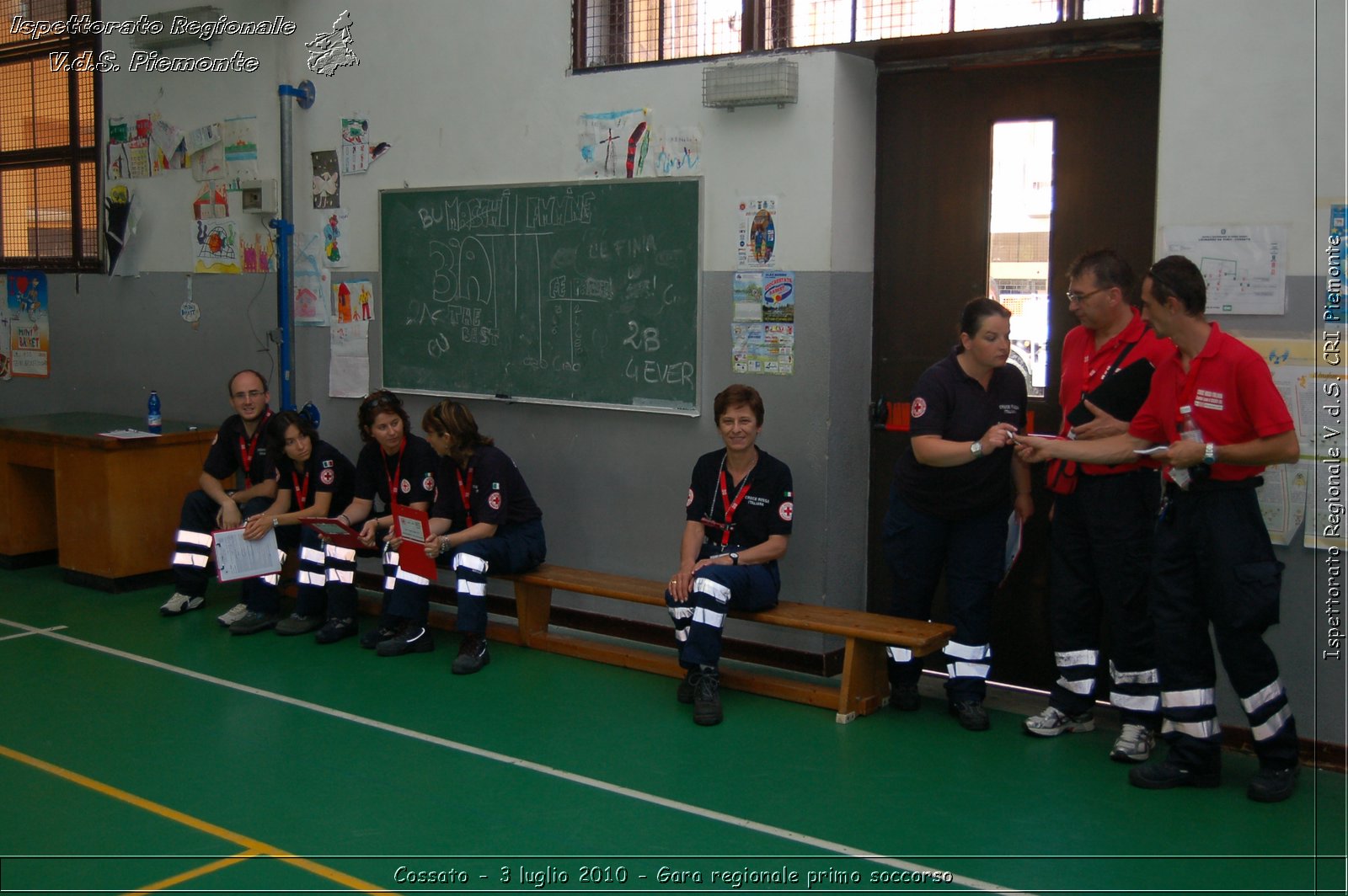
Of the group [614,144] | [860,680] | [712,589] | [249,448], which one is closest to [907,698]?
[860,680]

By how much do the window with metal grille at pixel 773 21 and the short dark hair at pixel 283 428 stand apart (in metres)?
2.30

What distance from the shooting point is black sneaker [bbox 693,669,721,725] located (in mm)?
5094

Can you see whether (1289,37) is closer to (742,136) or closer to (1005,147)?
(1005,147)

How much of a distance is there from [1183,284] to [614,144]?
2.99 meters

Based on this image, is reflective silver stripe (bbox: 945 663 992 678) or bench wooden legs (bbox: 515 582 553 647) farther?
bench wooden legs (bbox: 515 582 553 647)

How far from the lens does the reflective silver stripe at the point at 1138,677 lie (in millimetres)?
4660

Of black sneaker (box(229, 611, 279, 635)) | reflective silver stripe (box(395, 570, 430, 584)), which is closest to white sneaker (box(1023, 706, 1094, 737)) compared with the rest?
reflective silver stripe (box(395, 570, 430, 584))

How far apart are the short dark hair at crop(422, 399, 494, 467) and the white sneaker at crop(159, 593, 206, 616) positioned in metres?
1.90

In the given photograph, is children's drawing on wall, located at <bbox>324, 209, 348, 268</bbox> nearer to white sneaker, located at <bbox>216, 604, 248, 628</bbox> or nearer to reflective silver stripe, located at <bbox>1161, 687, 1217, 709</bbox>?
white sneaker, located at <bbox>216, 604, 248, 628</bbox>

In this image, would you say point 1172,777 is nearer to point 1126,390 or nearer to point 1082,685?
point 1082,685

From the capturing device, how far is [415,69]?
6949mm

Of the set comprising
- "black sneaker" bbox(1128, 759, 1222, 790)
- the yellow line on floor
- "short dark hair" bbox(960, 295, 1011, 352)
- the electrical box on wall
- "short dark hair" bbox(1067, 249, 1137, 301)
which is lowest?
the yellow line on floor

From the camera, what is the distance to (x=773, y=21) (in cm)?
588

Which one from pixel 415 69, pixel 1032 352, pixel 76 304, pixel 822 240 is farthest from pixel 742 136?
pixel 76 304
